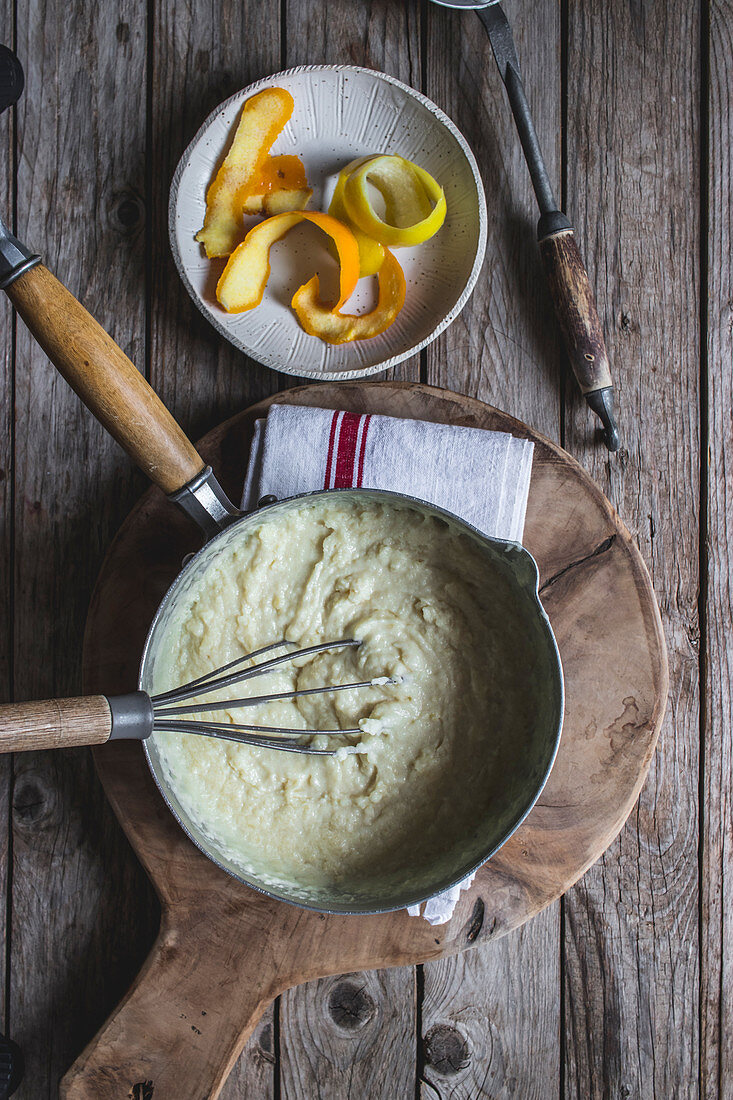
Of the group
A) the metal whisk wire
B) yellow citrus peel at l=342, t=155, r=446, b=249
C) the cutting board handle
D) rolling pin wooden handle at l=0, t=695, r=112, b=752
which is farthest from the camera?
yellow citrus peel at l=342, t=155, r=446, b=249

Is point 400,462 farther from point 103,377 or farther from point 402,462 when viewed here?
point 103,377

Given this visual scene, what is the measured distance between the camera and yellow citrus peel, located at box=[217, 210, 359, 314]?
3.87 ft

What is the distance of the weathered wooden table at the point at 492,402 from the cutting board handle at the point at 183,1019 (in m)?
0.21

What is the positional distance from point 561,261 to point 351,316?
0.32 metres

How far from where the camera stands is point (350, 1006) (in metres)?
1.30

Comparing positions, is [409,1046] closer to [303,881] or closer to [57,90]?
[303,881]

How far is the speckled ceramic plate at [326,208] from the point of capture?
1223 millimetres

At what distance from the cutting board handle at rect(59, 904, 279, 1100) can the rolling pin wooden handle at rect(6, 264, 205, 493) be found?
0.61 metres

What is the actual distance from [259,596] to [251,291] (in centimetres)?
46

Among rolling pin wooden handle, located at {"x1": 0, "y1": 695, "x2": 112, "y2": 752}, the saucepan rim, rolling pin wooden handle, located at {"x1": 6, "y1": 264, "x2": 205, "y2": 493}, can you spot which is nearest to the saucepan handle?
rolling pin wooden handle, located at {"x1": 0, "y1": 695, "x2": 112, "y2": 752}

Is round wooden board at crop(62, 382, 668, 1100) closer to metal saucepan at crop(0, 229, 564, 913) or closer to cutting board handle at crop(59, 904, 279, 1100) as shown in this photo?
cutting board handle at crop(59, 904, 279, 1100)

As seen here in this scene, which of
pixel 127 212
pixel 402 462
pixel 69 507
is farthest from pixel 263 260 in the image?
pixel 69 507

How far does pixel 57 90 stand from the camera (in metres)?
1.34

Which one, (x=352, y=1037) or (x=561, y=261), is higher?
(x=561, y=261)
